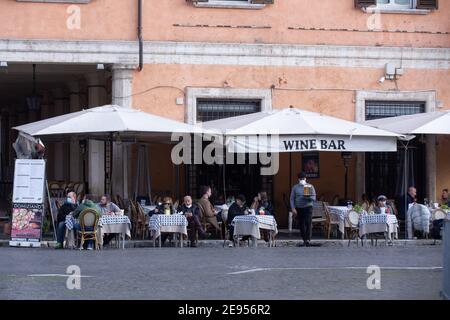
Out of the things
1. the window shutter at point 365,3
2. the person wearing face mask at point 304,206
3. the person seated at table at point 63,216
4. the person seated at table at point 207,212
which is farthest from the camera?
the window shutter at point 365,3

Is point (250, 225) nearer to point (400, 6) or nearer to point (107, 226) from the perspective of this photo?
point (107, 226)

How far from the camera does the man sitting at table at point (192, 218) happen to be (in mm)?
23094

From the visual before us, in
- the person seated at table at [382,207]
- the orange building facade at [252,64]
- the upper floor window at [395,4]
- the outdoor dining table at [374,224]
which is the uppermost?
the upper floor window at [395,4]

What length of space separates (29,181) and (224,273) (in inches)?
277

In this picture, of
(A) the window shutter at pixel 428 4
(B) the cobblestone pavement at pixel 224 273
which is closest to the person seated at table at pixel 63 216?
(B) the cobblestone pavement at pixel 224 273

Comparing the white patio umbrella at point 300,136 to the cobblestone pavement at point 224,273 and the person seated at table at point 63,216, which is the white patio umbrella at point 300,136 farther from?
the person seated at table at point 63,216

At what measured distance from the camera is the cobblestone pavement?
14.5 m

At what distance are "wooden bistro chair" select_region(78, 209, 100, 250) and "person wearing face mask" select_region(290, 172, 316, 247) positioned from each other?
13.5 feet

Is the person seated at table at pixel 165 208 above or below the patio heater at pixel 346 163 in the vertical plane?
below

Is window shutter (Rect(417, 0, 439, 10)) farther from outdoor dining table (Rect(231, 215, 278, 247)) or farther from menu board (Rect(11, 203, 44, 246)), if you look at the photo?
menu board (Rect(11, 203, 44, 246))

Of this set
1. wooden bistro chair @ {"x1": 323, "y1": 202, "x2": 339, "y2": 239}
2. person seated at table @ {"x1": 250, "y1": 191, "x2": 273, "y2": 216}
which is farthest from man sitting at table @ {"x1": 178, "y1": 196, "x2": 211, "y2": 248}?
wooden bistro chair @ {"x1": 323, "y1": 202, "x2": 339, "y2": 239}

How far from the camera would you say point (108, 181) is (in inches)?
1091
